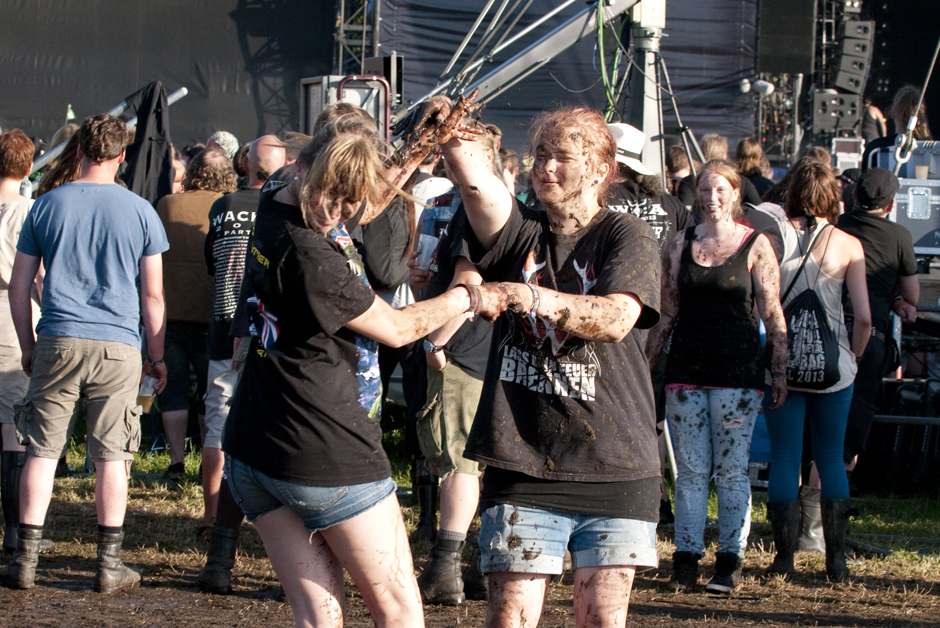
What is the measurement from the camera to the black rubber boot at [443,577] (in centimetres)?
412

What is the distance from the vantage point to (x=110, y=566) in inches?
167

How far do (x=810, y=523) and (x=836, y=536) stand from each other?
58cm

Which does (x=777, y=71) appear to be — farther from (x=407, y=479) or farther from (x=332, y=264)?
(x=332, y=264)

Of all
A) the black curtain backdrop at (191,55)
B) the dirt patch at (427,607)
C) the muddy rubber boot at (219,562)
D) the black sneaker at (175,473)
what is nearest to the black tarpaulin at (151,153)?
the black sneaker at (175,473)

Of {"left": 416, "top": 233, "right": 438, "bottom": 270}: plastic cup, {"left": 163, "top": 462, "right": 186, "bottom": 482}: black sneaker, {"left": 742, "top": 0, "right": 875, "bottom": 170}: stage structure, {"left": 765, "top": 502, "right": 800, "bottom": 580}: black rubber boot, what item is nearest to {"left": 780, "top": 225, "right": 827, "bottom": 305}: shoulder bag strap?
{"left": 765, "top": 502, "right": 800, "bottom": 580}: black rubber boot

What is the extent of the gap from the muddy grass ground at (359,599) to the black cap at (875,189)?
1870 millimetres

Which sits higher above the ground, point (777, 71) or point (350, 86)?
point (777, 71)

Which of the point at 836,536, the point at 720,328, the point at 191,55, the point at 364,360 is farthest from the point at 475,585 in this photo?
the point at 191,55

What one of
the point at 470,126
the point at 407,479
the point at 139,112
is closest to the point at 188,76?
the point at 139,112

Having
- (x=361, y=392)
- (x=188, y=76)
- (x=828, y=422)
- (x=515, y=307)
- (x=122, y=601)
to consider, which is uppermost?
(x=188, y=76)

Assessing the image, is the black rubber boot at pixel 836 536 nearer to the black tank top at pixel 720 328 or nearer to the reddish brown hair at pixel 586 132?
the black tank top at pixel 720 328

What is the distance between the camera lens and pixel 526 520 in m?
2.52

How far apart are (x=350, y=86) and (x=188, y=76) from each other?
37.7ft

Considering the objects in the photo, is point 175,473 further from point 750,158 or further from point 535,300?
point 750,158
